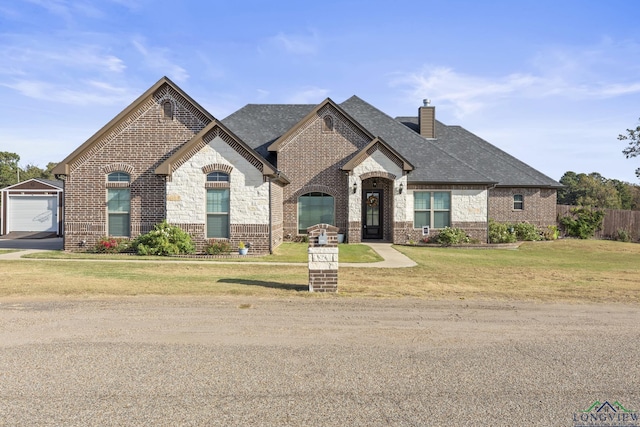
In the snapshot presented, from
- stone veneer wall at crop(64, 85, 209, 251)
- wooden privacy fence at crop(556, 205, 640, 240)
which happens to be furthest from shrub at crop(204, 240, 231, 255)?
wooden privacy fence at crop(556, 205, 640, 240)

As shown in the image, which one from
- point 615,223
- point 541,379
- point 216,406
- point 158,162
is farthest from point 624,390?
point 615,223

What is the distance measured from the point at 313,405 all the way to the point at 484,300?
247 inches

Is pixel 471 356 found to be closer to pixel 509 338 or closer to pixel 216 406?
pixel 509 338

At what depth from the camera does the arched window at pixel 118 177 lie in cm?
1853

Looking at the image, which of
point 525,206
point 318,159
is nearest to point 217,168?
point 318,159

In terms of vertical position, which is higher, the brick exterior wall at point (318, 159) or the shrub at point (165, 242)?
the brick exterior wall at point (318, 159)

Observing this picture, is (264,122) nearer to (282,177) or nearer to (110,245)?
(282,177)

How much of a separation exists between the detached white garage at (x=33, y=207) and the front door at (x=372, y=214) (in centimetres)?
2057

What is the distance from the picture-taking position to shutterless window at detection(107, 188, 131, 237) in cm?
1855

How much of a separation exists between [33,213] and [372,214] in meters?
22.9

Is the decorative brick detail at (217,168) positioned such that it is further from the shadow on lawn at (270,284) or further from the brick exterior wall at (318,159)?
the shadow on lawn at (270,284)

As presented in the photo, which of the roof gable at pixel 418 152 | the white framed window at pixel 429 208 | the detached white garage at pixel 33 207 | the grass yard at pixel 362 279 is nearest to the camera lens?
the grass yard at pixel 362 279

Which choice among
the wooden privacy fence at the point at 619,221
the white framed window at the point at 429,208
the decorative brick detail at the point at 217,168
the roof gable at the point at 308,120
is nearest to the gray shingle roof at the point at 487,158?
the wooden privacy fence at the point at 619,221

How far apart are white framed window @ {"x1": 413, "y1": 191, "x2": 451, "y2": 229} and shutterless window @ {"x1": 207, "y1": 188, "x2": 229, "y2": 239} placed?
10.4 meters
